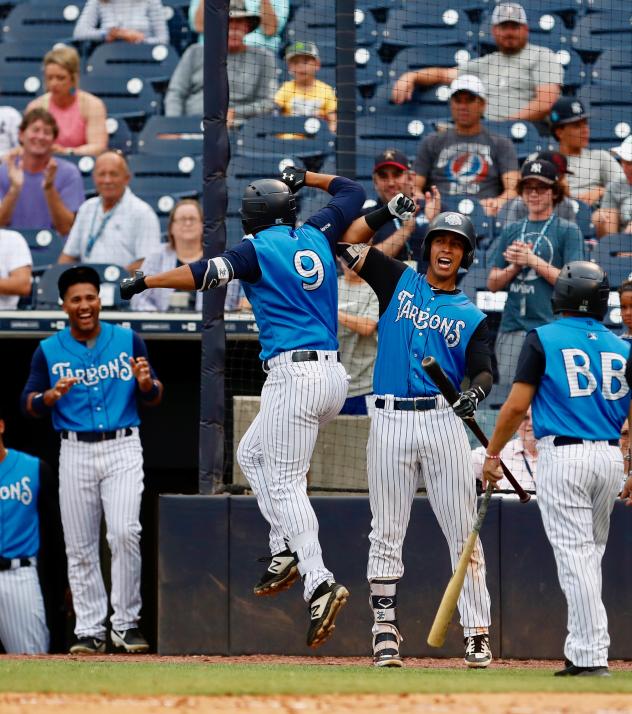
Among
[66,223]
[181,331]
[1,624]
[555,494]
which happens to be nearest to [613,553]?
[555,494]

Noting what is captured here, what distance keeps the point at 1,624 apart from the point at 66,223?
9.55 ft

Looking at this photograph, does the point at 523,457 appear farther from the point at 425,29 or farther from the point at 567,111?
the point at 425,29

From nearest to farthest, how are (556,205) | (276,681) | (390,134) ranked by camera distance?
(276,681) < (556,205) < (390,134)

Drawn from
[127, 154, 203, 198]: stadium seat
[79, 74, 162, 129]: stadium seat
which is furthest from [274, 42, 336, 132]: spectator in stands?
[79, 74, 162, 129]: stadium seat

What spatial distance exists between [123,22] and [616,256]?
16.0 feet

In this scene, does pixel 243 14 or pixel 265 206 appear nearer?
pixel 265 206

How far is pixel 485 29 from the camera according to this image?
35.9 feet

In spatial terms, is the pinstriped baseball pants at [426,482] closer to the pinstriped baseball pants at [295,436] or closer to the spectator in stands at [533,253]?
the pinstriped baseball pants at [295,436]

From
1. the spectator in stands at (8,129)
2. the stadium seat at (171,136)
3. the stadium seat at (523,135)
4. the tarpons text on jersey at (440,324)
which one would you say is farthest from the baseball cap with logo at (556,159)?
the spectator in stands at (8,129)

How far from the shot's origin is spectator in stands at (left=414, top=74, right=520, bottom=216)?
28.8 ft

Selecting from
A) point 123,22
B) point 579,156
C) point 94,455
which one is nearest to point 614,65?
point 579,156

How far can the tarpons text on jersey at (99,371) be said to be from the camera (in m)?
7.28

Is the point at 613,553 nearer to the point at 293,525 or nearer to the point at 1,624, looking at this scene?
the point at 293,525

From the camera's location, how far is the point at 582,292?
5320 millimetres
